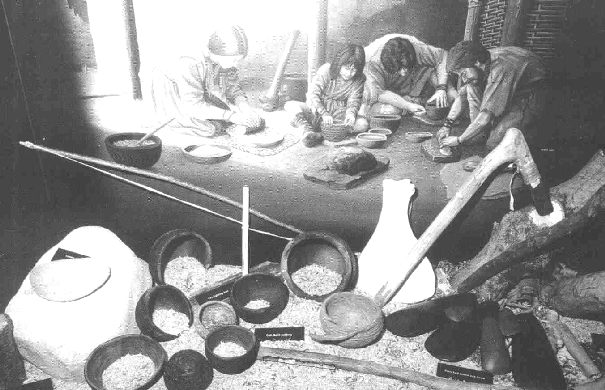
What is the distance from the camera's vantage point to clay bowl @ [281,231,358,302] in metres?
3.67

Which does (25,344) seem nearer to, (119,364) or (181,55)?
(119,364)

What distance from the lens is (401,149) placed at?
377cm

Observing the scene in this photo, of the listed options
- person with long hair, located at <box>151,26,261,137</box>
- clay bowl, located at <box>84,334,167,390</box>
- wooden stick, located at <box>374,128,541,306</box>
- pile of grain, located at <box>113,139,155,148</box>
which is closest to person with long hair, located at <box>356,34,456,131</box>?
wooden stick, located at <box>374,128,541,306</box>

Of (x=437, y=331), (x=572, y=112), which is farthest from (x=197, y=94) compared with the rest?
(x=572, y=112)

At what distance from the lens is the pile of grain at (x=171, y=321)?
3.36 metres

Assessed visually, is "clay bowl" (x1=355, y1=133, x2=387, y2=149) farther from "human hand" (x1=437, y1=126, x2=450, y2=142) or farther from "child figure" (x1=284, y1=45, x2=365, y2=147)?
"human hand" (x1=437, y1=126, x2=450, y2=142)

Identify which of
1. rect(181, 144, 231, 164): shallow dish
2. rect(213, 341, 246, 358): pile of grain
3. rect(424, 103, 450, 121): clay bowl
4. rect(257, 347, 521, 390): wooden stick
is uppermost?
rect(424, 103, 450, 121): clay bowl

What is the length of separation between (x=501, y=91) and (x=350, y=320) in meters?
2.58

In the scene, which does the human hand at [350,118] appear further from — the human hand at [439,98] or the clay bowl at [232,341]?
the clay bowl at [232,341]

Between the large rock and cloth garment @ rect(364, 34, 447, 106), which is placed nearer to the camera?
the large rock

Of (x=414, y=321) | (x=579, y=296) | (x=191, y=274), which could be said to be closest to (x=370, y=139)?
(x=414, y=321)

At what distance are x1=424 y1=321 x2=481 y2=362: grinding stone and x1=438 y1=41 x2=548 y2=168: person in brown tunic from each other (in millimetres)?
1697

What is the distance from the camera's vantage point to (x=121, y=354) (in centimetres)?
309

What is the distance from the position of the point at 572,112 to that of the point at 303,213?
277 cm
